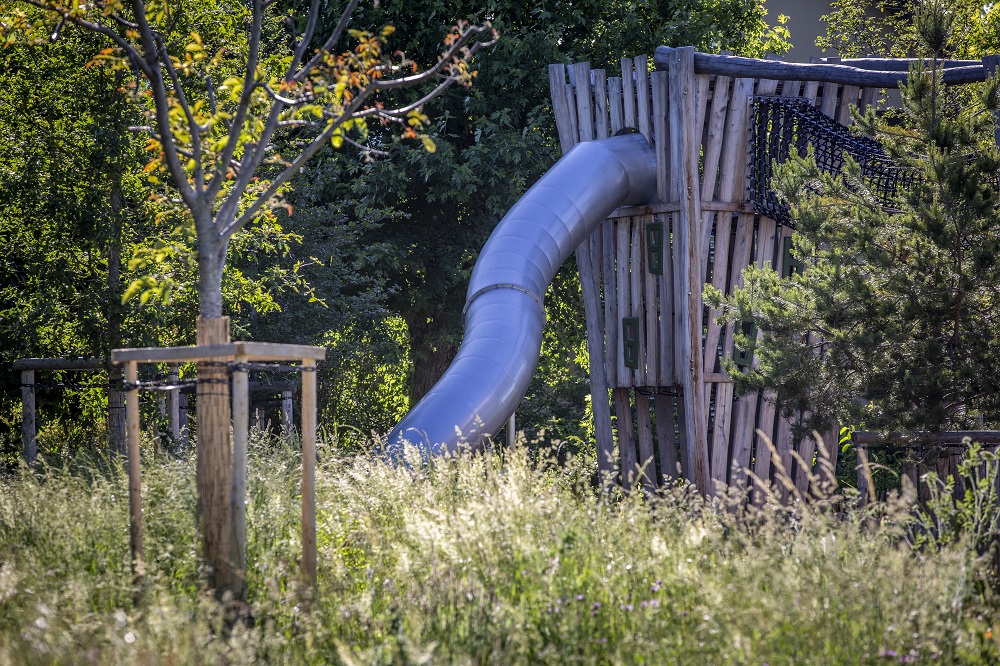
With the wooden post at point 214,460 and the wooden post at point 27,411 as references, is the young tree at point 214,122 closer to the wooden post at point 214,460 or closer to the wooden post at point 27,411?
the wooden post at point 214,460

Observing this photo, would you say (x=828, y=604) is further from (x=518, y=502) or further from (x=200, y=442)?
(x=200, y=442)

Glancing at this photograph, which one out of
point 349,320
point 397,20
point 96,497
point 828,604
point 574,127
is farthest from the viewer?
point 397,20

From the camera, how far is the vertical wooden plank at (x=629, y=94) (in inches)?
380

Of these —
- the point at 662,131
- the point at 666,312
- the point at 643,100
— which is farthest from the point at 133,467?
the point at 643,100

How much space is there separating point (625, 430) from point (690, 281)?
1881mm

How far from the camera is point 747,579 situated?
4.21 m

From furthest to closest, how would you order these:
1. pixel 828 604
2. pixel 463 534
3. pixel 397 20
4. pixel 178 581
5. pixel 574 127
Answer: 1. pixel 397 20
2. pixel 574 127
3. pixel 178 581
4. pixel 463 534
5. pixel 828 604

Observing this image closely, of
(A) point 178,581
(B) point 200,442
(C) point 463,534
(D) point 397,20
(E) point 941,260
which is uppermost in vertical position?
(D) point 397,20

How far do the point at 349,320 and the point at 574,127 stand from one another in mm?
4574

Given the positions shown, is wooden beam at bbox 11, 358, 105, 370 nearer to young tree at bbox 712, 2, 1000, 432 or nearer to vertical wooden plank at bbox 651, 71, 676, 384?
vertical wooden plank at bbox 651, 71, 676, 384

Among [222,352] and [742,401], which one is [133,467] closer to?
[222,352]

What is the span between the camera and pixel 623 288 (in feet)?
32.2

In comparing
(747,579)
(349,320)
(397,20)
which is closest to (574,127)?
(349,320)

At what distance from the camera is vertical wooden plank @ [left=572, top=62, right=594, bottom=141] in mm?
9891
